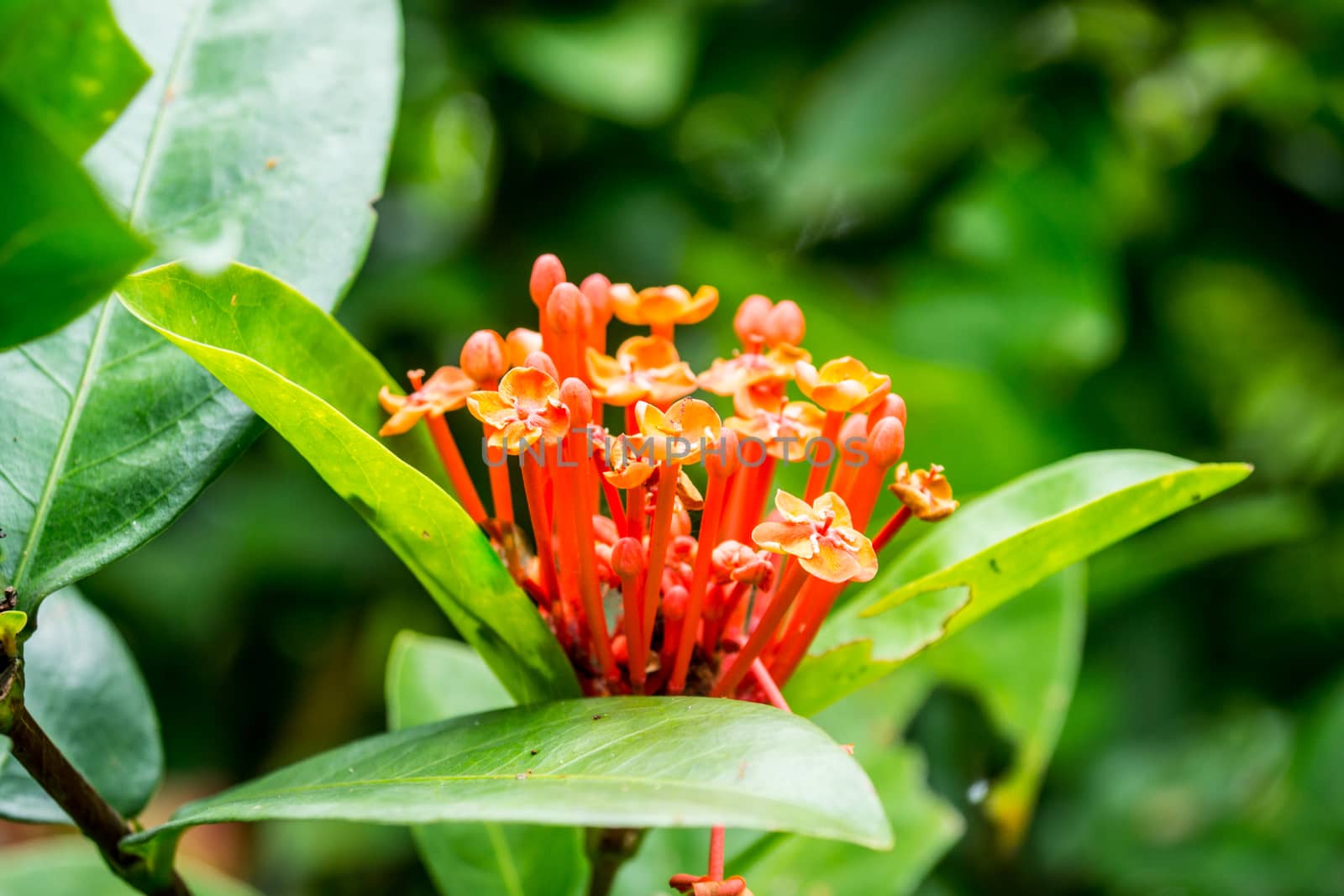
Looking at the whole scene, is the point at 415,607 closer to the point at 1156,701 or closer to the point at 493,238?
the point at 493,238

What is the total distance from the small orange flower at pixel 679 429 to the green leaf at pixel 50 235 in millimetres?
295

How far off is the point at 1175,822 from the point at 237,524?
79.7 inches

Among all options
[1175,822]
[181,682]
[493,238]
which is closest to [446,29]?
[493,238]

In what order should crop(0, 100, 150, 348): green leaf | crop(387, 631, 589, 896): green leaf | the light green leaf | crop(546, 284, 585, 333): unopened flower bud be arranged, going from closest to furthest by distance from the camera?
1. crop(0, 100, 150, 348): green leaf
2. crop(546, 284, 585, 333): unopened flower bud
3. crop(387, 631, 589, 896): green leaf
4. the light green leaf

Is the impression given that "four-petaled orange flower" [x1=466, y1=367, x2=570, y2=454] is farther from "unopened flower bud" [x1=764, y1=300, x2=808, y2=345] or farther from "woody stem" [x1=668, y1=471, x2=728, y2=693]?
"unopened flower bud" [x1=764, y1=300, x2=808, y2=345]

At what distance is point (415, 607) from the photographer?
2.37 m

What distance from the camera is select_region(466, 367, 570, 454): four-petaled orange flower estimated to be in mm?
695

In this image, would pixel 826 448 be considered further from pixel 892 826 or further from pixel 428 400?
pixel 892 826

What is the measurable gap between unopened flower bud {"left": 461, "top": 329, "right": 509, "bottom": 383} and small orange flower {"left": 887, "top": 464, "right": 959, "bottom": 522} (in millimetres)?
288

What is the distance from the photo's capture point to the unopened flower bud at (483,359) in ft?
2.64

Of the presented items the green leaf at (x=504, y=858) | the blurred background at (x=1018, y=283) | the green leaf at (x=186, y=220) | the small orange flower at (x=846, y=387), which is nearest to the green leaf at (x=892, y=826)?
the green leaf at (x=504, y=858)

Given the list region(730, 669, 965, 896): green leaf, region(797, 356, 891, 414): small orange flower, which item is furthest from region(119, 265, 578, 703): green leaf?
region(730, 669, 965, 896): green leaf

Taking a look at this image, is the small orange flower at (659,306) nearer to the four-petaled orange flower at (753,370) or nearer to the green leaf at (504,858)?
the four-petaled orange flower at (753,370)

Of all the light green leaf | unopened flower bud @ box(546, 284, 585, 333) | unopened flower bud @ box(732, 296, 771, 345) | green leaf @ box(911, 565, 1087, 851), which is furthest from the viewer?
the light green leaf
